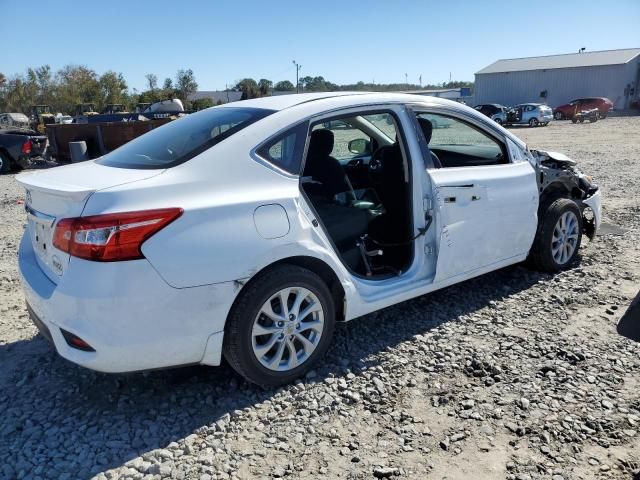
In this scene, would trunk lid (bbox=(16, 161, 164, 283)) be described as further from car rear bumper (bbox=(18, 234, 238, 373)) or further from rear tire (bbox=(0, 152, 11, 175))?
rear tire (bbox=(0, 152, 11, 175))

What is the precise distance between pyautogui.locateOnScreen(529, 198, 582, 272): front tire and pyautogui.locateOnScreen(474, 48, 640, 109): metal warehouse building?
5228 cm

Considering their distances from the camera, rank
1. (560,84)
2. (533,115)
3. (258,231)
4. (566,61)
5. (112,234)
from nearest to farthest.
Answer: (112,234)
(258,231)
(533,115)
(560,84)
(566,61)

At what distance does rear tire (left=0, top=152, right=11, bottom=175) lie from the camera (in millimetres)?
14188

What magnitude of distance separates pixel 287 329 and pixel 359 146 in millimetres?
2627

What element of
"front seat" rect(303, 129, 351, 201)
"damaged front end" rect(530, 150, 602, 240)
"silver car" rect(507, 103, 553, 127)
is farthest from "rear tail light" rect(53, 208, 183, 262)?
"silver car" rect(507, 103, 553, 127)

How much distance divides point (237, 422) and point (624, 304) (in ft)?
10.8

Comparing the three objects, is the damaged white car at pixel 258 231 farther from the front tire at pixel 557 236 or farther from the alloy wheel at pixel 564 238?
the alloy wheel at pixel 564 238

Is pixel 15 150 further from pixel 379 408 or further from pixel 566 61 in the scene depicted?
pixel 566 61

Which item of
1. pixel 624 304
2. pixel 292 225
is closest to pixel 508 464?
pixel 292 225

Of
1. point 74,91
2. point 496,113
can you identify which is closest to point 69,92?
point 74,91

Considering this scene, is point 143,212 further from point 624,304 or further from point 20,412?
point 624,304

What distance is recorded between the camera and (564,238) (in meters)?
4.92

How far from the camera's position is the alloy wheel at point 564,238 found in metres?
4.83

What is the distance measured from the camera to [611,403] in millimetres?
2965
